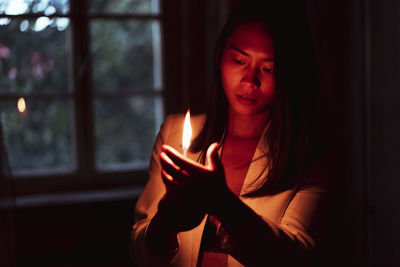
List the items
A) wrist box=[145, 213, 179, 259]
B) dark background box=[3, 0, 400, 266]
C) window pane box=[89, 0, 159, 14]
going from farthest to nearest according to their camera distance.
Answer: window pane box=[89, 0, 159, 14] → dark background box=[3, 0, 400, 266] → wrist box=[145, 213, 179, 259]

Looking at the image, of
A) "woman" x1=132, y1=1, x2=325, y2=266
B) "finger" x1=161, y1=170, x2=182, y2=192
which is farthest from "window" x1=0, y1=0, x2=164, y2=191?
"finger" x1=161, y1=170, x2=182, y2=192

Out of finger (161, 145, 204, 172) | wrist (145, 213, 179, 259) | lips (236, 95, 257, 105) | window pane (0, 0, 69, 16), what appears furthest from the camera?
window pane (0, 0, 69, 16)

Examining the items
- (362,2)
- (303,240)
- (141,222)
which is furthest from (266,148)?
(362,2)

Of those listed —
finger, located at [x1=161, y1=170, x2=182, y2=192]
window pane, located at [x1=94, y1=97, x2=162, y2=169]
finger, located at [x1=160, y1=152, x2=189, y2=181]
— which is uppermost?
finger, located at [x1=160, y1=152, x2=189, y2=181]

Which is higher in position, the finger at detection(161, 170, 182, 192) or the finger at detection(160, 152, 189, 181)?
the finger at detection(160, 152, 189, 181)

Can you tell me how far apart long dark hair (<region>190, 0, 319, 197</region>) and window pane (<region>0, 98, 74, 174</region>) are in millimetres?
1507

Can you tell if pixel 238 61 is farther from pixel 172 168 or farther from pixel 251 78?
pixel 172 168

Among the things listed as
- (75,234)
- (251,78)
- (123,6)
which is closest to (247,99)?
(251,78)

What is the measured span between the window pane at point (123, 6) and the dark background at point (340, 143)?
0.33 feet

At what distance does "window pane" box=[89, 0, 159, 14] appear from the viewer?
220cm

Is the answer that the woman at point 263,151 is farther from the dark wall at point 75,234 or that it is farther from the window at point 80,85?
the window at point 80,85

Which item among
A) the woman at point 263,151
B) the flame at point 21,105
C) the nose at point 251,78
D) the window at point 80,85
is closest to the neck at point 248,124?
the woman at point 263,151

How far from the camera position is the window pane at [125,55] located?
87.5 inches

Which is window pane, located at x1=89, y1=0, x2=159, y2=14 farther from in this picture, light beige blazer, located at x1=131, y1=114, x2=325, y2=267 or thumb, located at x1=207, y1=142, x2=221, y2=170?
thumb, located at x1=207, y1=142, x2=221, y2=170
